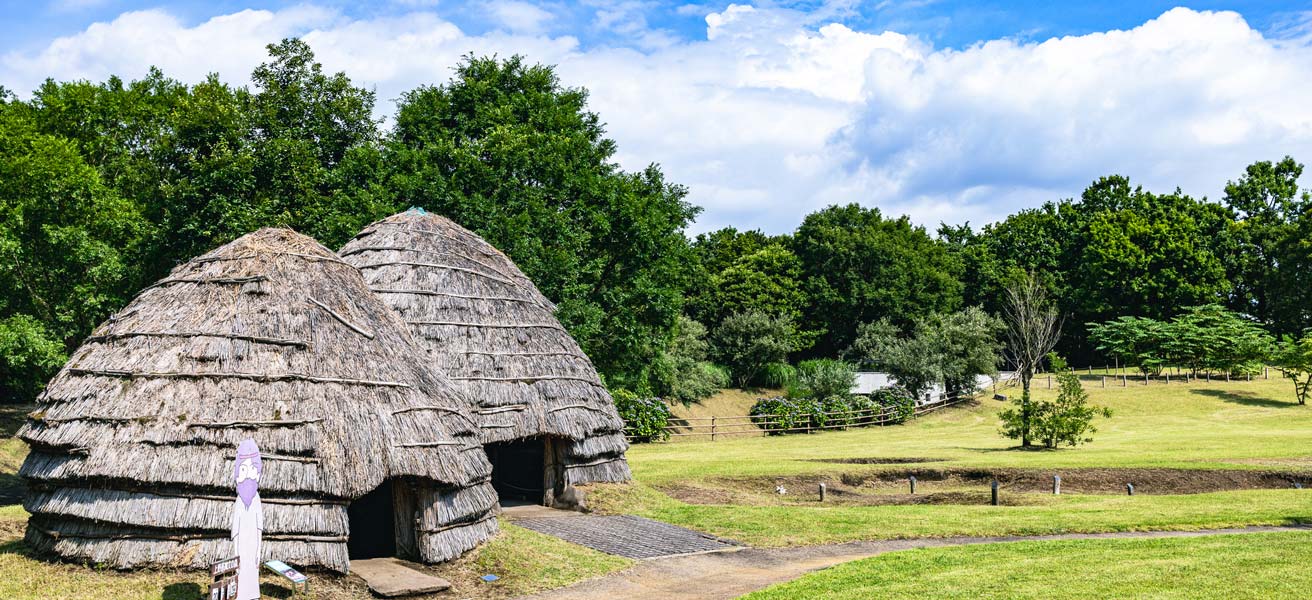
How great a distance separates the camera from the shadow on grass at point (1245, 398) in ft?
155

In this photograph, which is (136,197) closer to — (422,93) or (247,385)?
(422,93)

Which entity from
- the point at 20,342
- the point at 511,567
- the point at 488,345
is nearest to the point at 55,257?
the point at 20,342

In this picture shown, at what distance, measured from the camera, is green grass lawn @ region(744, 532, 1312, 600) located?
1280 centimetres

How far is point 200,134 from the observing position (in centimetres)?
2897

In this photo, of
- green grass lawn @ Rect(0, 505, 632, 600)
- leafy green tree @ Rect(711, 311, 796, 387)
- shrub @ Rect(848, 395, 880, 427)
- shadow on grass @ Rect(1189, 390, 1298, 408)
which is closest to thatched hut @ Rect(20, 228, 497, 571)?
green grass lawn @ Rect(0, 505, 632, 600)

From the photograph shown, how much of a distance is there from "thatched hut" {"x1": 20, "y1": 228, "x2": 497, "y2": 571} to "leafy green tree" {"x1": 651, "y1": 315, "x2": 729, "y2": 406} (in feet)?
77.3

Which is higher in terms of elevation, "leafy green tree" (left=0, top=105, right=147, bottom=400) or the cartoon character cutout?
"leafy green tree" (left=0, top=105, right=147, bottom=400)

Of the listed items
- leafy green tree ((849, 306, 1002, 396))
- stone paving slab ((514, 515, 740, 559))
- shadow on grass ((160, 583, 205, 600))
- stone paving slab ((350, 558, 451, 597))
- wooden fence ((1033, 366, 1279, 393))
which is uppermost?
leafy green tree ((849, 306, 1002, 396))

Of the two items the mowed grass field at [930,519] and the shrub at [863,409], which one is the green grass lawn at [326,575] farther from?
the shrub at [863,409]

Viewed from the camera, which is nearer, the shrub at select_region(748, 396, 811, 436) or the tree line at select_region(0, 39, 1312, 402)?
the tree line at select_region(0, 39, 1312, 402)

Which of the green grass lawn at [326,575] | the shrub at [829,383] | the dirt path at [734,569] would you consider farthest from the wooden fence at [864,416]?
the green grass lawn at [326,575]

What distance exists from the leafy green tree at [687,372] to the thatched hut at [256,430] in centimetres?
2356

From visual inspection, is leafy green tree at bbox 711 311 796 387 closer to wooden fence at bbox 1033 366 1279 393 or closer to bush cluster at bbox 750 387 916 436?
bush cluster at bbox 750 387 916 436

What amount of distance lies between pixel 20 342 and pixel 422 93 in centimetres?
1816
